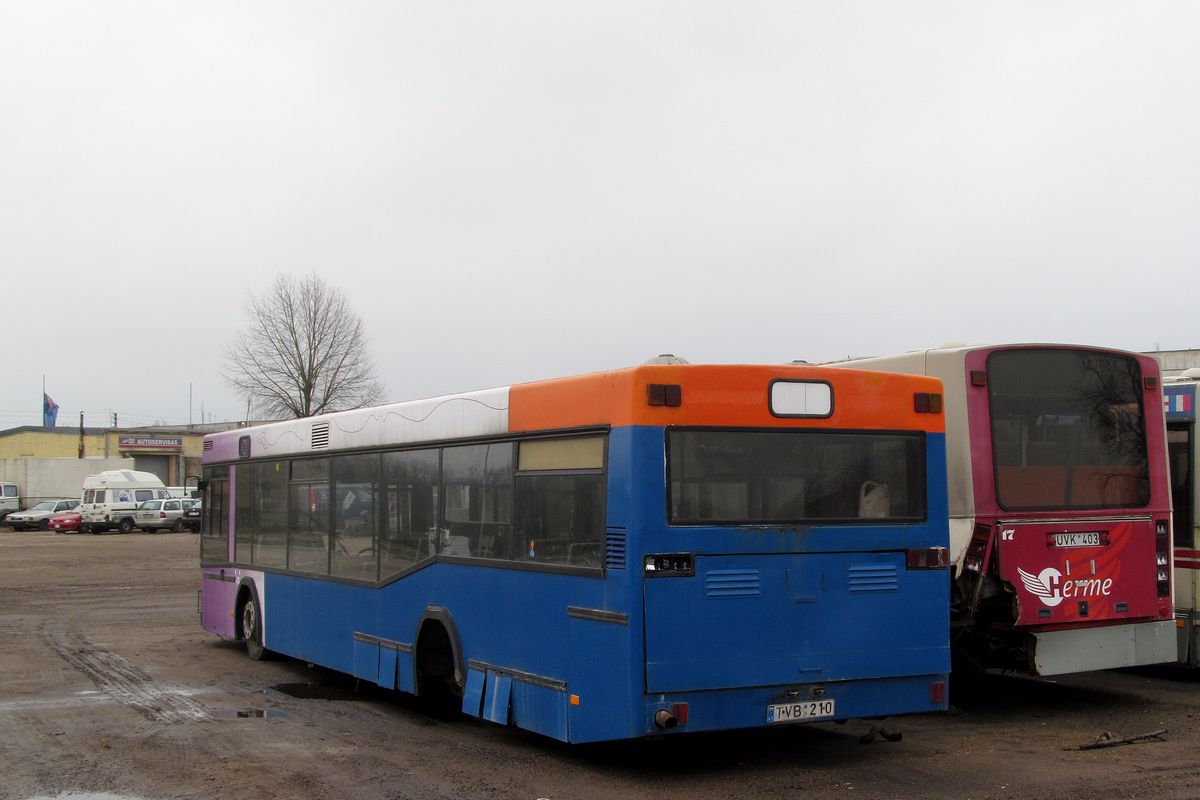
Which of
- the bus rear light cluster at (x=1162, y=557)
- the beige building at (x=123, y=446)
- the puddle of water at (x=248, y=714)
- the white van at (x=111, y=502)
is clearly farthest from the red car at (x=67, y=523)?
the bus rear light cluster at (x=1162, y=557)

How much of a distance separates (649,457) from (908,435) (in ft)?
6.59

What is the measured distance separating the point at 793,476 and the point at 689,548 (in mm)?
891

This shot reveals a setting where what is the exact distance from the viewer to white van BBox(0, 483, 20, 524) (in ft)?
190

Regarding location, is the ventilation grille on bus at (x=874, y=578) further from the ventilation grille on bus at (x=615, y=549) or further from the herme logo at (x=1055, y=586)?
the herme logo at (x=1055, y=586)

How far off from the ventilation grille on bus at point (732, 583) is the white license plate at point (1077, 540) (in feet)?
10.7

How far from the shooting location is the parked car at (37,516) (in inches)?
2108

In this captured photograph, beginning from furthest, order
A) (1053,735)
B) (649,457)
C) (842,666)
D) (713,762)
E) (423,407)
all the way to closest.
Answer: (423,407)
(1053,735)
(713,762)
(842,666)
(649,457)

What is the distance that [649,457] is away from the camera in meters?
6.61

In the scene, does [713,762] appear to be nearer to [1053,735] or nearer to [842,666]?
[842,666]

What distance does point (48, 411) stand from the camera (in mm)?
81875

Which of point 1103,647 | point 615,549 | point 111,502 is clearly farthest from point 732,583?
point 111,502

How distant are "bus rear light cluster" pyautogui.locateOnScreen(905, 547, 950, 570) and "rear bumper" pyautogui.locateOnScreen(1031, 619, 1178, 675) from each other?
190 cm

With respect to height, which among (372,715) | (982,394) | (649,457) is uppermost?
(982,394)

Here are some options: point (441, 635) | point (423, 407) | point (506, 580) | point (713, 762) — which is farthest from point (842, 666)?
point (423, 407)
